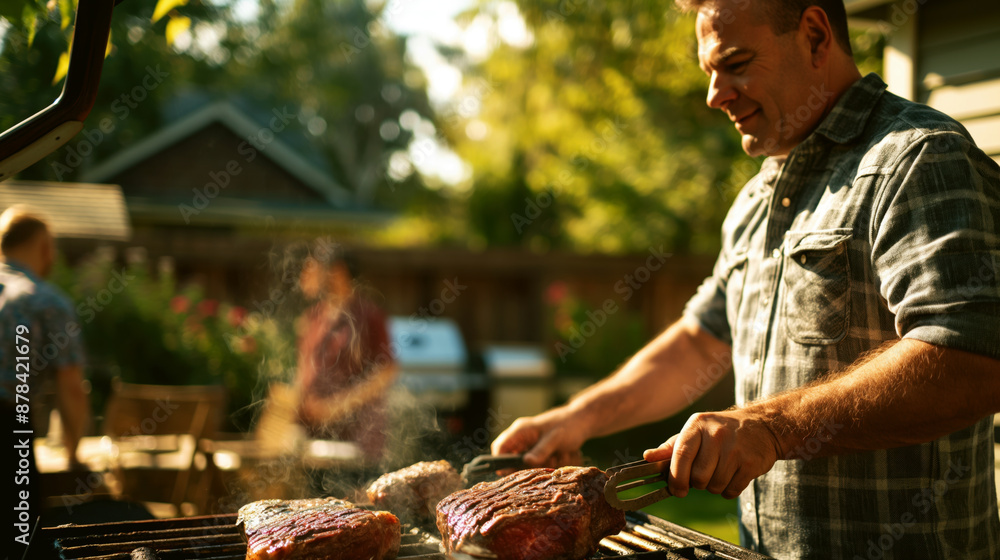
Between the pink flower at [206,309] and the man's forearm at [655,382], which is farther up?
the pink flower at [206,309]

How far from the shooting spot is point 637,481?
157cm

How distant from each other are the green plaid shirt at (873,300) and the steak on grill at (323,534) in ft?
3.19

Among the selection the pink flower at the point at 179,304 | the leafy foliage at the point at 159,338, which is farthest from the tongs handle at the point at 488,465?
the pink flower at the point at 179,304

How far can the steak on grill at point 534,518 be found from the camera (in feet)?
5.51

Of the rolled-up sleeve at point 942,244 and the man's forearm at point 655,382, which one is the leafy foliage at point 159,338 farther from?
the rolled-up sleeve at point 942,244

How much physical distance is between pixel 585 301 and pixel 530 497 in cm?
904

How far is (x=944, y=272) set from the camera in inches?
61.0

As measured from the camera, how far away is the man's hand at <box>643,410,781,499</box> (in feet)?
4.98

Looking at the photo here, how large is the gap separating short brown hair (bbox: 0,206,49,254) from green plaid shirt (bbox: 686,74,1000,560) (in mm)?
4310

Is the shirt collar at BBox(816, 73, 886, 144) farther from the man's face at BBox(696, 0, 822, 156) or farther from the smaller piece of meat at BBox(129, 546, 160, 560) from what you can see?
the smaller piece of meat at BBox(129, 546, 160, 560)

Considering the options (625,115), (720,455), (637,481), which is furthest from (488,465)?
(625,115)

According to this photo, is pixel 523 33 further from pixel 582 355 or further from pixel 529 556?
pixel 529 556

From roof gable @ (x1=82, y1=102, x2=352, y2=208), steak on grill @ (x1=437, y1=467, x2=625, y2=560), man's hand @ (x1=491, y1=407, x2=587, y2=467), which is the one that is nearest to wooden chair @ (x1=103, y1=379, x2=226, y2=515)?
man's hand @ (x1=491, y1=407, x2=587, y2=467)

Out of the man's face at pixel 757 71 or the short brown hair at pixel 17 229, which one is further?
the short brown hair at pixel 17 229
